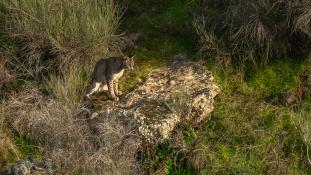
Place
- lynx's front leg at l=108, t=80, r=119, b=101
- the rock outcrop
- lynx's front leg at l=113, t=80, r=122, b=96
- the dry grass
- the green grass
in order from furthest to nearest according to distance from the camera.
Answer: lynx's front leg at l=113, t=80, r=122, b=96 → lynx's front leg at l=108, t=80, r=119, b=101 → the rock outcrop → the green grass → the dry grass

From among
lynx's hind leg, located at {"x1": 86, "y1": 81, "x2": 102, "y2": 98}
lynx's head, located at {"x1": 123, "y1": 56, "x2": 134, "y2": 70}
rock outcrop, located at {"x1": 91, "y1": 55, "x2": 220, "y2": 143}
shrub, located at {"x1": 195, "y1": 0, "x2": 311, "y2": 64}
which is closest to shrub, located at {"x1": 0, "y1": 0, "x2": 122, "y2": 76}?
lynx's hind leg, located at {"x1": 86, "y1": 81, "x2": 102, "y2": 98}

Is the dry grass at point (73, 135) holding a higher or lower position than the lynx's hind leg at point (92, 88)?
lower

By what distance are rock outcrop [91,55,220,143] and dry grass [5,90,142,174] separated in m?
0.18

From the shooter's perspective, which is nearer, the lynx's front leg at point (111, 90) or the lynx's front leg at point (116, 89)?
the lynx's front leg at point (111, 90)

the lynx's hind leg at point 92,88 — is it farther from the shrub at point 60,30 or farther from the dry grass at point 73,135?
the shrub at point 60,30

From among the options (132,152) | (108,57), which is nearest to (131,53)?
(108,57)

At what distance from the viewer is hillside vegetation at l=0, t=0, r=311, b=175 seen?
305 inches

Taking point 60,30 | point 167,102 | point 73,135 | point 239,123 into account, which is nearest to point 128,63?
point 167,102

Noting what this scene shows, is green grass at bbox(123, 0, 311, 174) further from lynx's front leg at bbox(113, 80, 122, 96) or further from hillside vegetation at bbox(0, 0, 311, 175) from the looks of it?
lynx's front leg at bbox(113, 80, 122, 96)

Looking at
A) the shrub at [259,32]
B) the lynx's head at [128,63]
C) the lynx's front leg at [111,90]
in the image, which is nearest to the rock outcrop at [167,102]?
the lynx's front leg at [111,90]

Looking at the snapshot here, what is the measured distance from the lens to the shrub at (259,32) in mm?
8648

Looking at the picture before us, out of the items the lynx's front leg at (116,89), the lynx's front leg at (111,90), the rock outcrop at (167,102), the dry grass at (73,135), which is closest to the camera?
the dry grass at (73,135)

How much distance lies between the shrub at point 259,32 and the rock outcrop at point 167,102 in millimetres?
429

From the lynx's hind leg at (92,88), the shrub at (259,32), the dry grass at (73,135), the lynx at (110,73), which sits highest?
the shrub at (259,32)
